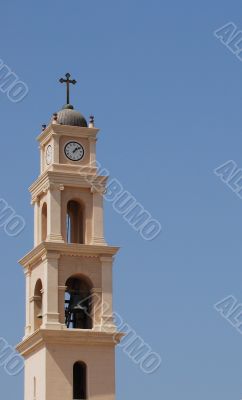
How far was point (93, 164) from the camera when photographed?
56562 mm

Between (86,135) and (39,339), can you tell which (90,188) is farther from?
(39,339)

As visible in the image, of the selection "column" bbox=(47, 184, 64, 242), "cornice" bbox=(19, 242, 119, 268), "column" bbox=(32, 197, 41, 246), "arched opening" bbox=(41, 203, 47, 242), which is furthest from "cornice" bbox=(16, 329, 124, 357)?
"arched opening" bbox=(41, 203, 47, 242)

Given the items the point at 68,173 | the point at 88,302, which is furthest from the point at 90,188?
the point at 88,302

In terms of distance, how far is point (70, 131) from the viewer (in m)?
56.4

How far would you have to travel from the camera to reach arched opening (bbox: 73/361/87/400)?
53.7 metres

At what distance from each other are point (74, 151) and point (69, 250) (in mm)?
4590

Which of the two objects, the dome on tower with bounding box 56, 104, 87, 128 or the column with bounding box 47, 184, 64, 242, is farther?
the dome on tower with bounding box 56, 104, 87, 128

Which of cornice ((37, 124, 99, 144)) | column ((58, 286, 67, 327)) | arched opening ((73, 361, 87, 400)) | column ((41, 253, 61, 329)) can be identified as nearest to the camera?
column ((41, 253, 61, 329))

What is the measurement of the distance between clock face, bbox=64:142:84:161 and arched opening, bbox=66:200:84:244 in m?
1.87

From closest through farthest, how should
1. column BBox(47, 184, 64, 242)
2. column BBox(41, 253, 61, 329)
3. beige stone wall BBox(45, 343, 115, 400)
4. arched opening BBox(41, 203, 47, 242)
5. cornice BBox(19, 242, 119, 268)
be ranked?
beige stone wall BBox(45, 343, 115, 400), column BBox(41, 253, 61, 329), cornice BBox(19, 242, 119, 268), column BBox(47, 184, 64, 242), arched opening BBox(41, 203, 47, 242)

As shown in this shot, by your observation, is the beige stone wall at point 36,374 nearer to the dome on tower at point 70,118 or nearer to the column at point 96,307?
the column at point 96,307

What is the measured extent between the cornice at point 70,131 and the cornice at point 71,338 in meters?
8.54

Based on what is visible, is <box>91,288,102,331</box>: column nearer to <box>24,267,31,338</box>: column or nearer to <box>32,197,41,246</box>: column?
<box>24,267,31,338</box>: column

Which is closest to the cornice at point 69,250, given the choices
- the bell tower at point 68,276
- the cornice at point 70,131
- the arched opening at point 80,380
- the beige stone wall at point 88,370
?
the bell tower at point 68,276
